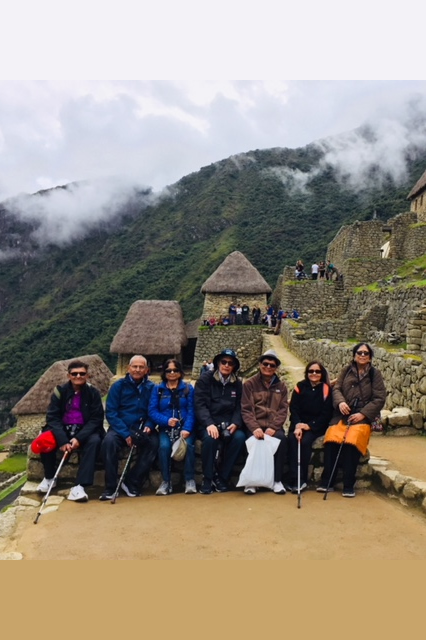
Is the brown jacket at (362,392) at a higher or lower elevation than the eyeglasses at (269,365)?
lower

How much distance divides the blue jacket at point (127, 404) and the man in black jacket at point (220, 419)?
510 millimetres

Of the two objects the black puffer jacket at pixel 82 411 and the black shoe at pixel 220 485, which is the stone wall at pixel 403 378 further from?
the black puffer jacket at pixel 82 411

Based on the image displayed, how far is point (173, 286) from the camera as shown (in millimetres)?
43469

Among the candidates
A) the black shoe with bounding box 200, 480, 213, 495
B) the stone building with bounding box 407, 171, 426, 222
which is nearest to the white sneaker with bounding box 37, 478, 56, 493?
the black shoe with bounding box 200, 480, 213, 495

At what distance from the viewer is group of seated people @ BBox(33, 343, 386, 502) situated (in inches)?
165

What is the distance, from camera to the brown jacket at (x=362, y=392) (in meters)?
4.32

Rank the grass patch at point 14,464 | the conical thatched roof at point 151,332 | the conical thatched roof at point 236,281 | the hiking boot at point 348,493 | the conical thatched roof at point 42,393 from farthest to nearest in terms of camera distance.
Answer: the conical thatched roof at point 236,281 → the conical thatched roof at point 42,393 → the conical thatched roof at point 151,332 → the grass patch at point 14,464 → the hiking boot at point 348,493

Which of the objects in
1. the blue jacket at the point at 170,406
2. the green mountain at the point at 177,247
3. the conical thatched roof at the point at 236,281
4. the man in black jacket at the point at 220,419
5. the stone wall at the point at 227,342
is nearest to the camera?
the man in black jacket at the point at 220,419

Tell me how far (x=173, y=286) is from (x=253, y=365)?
27349mm

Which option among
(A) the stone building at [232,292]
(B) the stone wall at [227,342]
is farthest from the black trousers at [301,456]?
(A) the stone building at [232,292]

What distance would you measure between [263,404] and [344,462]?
2.92ft

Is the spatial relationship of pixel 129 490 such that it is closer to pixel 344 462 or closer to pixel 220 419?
pixel 220 419

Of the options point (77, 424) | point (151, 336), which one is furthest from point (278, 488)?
point (151, 336)

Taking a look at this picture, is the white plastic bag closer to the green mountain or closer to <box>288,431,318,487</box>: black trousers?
<box>288,431,318,487</box>: black trousers
